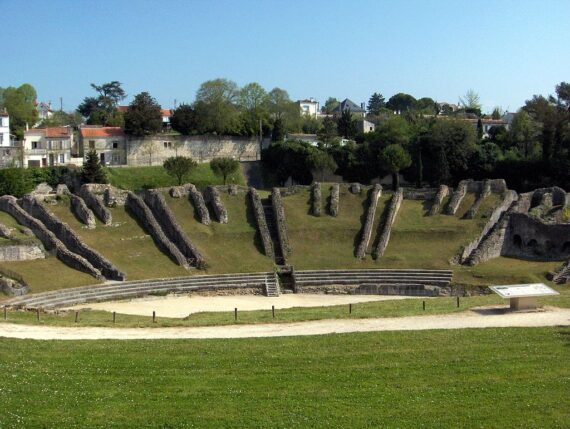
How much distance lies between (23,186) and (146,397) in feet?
158

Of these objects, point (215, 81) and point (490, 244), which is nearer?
point (490, 244)

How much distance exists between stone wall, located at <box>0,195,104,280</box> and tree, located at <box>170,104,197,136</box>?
127 ft

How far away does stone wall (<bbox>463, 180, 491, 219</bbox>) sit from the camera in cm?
5409

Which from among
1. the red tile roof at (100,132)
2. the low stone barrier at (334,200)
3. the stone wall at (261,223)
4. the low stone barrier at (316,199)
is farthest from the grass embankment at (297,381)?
the red tile roof at (100,132)

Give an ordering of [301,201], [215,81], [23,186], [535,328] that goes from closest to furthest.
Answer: [535,328]
[301,201]
[23,186]
[215,81]

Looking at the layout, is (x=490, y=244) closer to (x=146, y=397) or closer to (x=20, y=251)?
(x=20, y=251)

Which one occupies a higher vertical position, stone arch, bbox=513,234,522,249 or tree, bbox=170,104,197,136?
tree, bbox=170,104,197,136

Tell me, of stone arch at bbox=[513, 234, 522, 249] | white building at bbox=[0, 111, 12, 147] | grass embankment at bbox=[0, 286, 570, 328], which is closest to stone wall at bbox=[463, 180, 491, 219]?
stone arch at bbox=[513, 234, 522, 249]

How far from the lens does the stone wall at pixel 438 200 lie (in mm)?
55344

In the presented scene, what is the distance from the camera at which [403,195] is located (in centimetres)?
5825

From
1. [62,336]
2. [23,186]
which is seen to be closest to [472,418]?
[62,336]

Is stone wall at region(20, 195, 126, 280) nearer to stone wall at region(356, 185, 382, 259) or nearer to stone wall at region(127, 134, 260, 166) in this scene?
stone wall at region(356, 185, 382, 259)

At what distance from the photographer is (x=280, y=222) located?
173ft

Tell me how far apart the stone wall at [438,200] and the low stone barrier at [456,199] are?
64 cm
